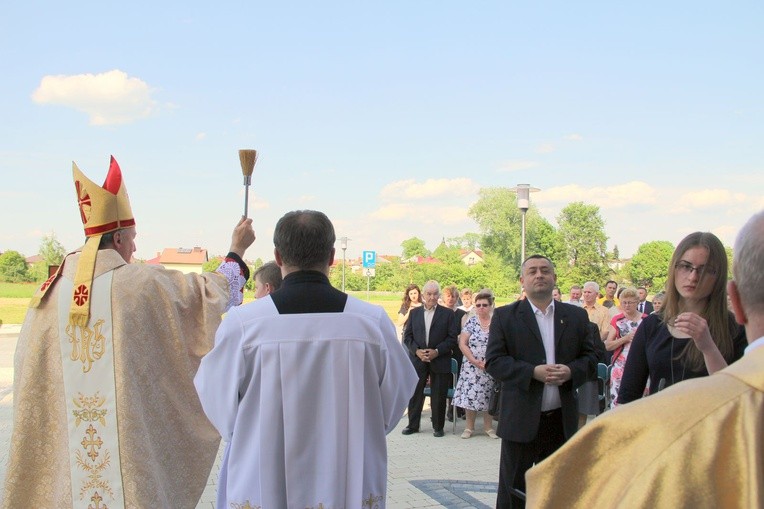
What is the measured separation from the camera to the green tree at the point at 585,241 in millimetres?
76438

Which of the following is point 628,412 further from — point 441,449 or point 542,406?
point 441,449

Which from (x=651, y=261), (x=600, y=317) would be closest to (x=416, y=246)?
(x=651, y=261)

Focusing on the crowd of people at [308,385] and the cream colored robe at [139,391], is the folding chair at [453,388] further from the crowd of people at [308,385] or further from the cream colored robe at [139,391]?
the cream colored robe at [139,391]

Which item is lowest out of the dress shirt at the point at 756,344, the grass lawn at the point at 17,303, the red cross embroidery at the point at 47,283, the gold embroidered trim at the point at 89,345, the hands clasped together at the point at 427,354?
the grass lawn at the point at 17,303

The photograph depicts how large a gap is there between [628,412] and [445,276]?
52.9 m

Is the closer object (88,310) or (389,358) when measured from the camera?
(389,358)

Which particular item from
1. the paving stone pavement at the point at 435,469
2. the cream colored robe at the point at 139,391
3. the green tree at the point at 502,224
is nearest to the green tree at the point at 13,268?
the green tree at the point at 502,224

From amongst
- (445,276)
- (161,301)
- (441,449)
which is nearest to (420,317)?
(441,449)

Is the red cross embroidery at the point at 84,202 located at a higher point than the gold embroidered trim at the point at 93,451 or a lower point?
higher

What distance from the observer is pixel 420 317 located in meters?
9.59

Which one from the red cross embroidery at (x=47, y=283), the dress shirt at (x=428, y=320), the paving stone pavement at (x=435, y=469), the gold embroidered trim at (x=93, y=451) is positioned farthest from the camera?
the dress shirt at (x=428, y=320)

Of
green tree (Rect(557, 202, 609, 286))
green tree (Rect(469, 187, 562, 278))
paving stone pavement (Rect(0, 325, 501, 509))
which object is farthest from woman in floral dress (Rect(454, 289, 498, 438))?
green tree (Rect(557, 202, 609, 286))

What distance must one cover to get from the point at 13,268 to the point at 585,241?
55470 mm

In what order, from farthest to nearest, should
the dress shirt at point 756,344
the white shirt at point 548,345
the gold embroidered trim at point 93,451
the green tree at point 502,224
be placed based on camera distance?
1. the green tree at point 502,224
2. the white shirt at point 548,345
3. the gold embroidered trim at point 93,451
4. the dress shirt at point 756,344
